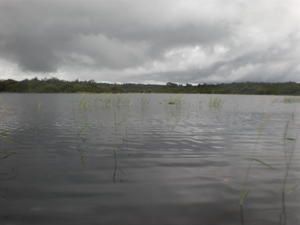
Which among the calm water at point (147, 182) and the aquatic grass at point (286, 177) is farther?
the aquatic grass at point (286, 177)

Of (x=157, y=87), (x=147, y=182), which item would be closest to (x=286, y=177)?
(x=147, y=182)

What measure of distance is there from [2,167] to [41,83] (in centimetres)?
17559

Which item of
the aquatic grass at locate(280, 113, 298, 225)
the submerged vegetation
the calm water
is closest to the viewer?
the calm water

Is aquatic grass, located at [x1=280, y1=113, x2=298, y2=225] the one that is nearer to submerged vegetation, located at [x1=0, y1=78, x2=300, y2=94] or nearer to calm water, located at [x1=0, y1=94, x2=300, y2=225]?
calm water, located at [x1=0, y1=94, x2=300, y2=225]

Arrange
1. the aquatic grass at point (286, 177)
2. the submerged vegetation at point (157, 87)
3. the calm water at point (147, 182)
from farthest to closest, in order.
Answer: the submerged vegetation at point (157, 87)
the aquatic grass at point (286, 177)
the calm water at point (147, 182)

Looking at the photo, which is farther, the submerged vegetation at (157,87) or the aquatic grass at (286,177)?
the submerged vegetation at (157,87)

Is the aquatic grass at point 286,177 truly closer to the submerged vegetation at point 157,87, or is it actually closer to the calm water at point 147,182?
the calm water at point 147,182


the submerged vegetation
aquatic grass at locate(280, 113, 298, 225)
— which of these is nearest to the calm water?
aquatic grass at locate(280, 113, 298, 225)

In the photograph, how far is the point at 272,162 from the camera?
9172 mm

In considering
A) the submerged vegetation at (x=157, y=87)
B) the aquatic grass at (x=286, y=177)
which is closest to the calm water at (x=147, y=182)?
the aquatic grass at (x=286, y=177)

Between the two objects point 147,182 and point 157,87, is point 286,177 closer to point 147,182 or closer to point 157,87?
point 147,182

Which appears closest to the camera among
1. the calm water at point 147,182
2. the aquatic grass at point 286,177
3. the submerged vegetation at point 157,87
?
the calm water at point 147,182

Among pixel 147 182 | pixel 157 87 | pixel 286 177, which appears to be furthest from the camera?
pixel 157 87

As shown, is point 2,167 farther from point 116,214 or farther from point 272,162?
point 272,162
